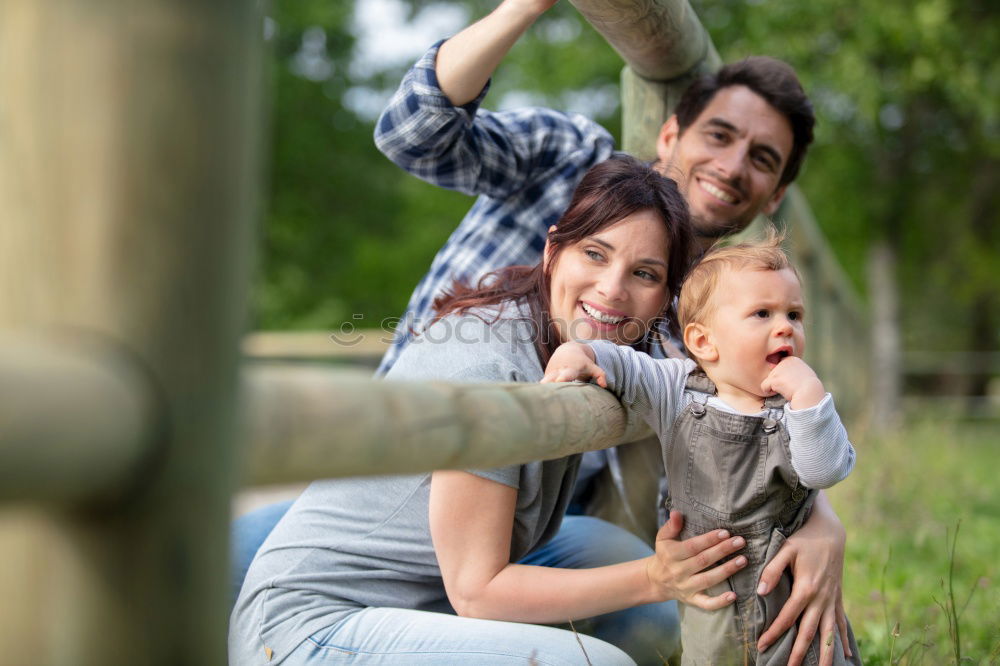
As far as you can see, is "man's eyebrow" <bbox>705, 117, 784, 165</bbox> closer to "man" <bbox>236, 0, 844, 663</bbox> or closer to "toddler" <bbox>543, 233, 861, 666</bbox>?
"man" <bbox>236, 0, 844, 663</bbox>

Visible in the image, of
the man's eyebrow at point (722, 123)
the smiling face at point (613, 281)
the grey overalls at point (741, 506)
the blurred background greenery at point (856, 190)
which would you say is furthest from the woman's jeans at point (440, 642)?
the man's eyebrow at point (722, 123)

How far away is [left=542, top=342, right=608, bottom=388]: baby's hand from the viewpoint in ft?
4.90

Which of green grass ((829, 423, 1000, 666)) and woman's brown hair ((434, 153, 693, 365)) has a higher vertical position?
woman's brown hair ((434, 153, 693, 365))

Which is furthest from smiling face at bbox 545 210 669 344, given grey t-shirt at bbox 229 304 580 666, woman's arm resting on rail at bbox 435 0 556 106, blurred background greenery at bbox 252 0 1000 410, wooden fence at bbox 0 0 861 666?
blurred background greenery at bbox 252 0 1000 410

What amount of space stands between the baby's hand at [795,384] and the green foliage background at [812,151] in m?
7.30

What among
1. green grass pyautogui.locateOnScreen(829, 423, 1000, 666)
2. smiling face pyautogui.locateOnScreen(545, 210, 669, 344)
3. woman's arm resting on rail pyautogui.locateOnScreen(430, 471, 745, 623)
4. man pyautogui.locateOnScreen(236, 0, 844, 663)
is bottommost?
green grass pyautogui.locateOnScreen(829, 423, 1000, 666)

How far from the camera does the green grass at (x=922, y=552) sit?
7.05 ft

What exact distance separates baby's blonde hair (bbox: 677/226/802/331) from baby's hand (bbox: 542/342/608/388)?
251mm

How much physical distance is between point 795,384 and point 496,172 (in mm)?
1160

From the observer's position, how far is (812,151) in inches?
431

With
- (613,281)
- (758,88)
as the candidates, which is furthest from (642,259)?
(758,88)

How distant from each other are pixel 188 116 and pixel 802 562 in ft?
4.19

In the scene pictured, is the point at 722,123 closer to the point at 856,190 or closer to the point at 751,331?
the point at 751,331

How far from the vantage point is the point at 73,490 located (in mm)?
610
